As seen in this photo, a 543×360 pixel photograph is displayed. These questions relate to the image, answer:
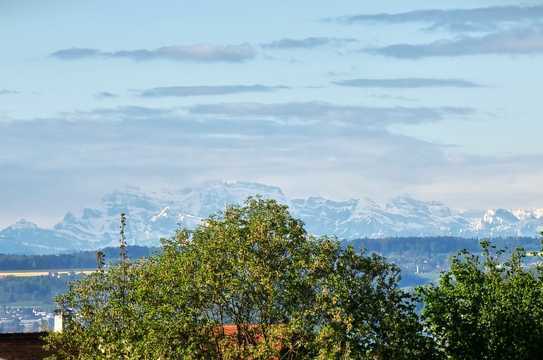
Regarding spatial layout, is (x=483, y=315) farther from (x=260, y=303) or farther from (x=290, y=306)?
(x=260, y=303)

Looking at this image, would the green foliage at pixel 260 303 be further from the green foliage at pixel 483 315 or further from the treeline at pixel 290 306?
the green foliage at pixel 483 315

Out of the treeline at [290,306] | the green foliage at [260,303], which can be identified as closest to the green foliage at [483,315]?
the treeline at [290,306]

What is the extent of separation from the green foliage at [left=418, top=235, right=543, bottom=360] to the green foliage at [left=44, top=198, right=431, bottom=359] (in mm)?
2082

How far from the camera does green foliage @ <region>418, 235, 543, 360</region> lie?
233 ft

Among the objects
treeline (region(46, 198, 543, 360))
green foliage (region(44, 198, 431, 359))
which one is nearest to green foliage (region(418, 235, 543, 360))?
treeline (region(46, 198, 543, 360))

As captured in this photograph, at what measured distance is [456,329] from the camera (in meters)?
71.2

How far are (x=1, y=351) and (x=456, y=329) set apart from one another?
24.2m

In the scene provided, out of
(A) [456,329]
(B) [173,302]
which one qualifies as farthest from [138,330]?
(A) [456,329]

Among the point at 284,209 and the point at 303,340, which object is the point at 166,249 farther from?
the point at 303,340

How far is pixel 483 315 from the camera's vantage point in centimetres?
7150

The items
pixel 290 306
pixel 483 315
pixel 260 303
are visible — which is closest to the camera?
pixel 290 306

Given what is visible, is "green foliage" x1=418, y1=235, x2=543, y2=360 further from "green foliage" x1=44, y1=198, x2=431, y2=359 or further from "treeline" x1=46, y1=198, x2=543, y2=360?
"green foliage" x1=44, y1=198, x2=431, y2=359

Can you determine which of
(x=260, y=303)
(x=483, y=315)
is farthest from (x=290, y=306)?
(x=483, y=315)

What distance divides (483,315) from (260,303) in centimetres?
1160
